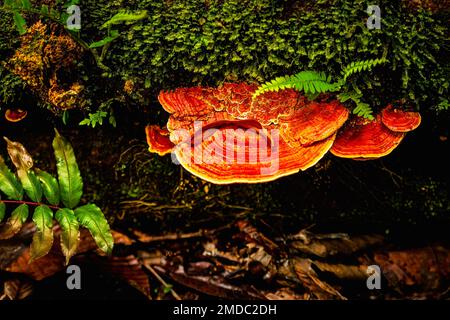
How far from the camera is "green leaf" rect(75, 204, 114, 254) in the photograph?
256cm

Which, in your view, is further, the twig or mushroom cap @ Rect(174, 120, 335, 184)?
A: the twig

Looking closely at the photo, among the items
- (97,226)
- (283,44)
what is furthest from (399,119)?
(97,226)

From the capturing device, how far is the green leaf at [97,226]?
8.39 ft

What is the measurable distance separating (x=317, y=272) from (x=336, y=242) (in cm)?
37

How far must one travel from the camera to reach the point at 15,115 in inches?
116

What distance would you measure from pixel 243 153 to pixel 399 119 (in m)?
1.08

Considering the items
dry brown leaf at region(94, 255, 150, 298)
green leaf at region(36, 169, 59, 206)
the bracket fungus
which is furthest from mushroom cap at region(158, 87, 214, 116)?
dry brown leaf at region(94, 255, 150, 298)

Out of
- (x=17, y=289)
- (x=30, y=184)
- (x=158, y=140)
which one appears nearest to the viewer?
(x=30, y=184)

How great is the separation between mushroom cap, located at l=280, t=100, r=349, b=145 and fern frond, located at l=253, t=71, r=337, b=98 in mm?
150

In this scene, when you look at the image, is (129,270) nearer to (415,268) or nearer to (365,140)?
(365,140)

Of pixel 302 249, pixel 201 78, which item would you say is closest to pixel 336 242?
pixel 302 249

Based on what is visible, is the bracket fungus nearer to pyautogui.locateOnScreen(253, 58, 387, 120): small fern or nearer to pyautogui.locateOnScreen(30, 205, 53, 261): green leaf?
pyautogui.locateOnScreen(253, 58, 387, 120): small fern

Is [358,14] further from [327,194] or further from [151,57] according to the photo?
[327,194]

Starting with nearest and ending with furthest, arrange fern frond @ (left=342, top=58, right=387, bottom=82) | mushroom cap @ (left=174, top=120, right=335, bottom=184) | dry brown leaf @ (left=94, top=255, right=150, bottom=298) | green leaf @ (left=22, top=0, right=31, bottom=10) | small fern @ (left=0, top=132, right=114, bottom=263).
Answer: green leaf @ (left=22, top=0, right=31, bottom=10) < fern frond @ (left=342, top=58, right=387, bottom=82) < mushroom cap @ (left=174, top=120, right=335, bottom=184) < small fern @ (left=0, top=132, right=114, bottom=263) < dry brown leaf @ (left=94, top=255, right=150, bottom=298)
